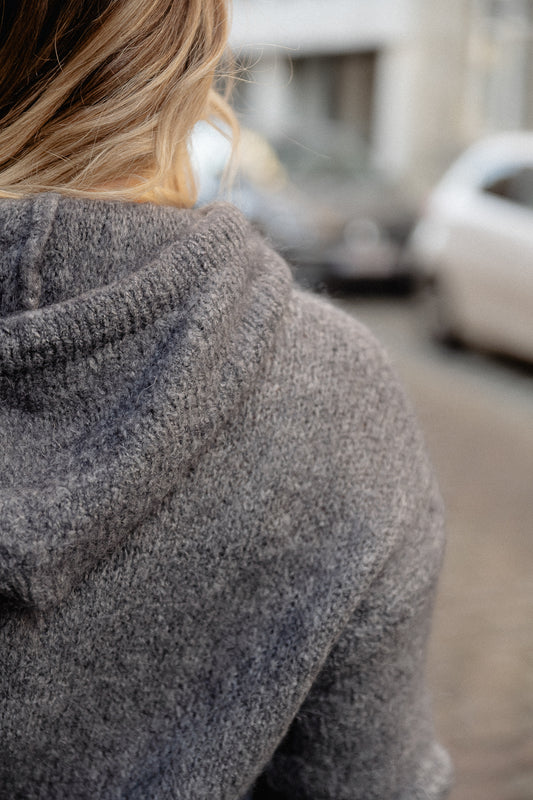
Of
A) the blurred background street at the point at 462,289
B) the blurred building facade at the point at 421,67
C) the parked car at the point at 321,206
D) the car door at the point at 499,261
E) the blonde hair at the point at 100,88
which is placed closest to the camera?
the blonde hair at the point at 100,88

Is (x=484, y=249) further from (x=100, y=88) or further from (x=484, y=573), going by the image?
(x=100, y=88)

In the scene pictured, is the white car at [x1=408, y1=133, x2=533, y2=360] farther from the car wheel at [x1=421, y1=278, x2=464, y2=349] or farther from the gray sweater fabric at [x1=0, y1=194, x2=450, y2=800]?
the gray sweater fabric at [x1=0, y1=194, x2=450, y2=800]

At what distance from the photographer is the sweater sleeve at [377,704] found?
3.53ft

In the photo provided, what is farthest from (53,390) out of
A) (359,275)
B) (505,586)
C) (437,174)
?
(437,174)

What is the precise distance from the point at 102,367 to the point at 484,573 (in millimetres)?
3651

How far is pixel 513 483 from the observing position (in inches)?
209

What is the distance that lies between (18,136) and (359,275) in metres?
8.62

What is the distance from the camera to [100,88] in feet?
3.45

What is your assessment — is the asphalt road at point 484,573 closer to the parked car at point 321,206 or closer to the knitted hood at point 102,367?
the knitted hood at point 102,367

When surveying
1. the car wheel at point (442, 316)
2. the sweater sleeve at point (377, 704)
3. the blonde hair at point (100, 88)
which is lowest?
the car wheel at point (442, 316)

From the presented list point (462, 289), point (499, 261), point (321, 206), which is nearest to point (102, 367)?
point (499, 261)

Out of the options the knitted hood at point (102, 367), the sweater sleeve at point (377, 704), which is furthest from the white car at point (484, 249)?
the knitted hood at point (102, 367)

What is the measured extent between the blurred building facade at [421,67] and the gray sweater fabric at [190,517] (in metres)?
15.4

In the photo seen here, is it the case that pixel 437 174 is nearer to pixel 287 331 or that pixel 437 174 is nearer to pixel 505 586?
pixel 505 586
